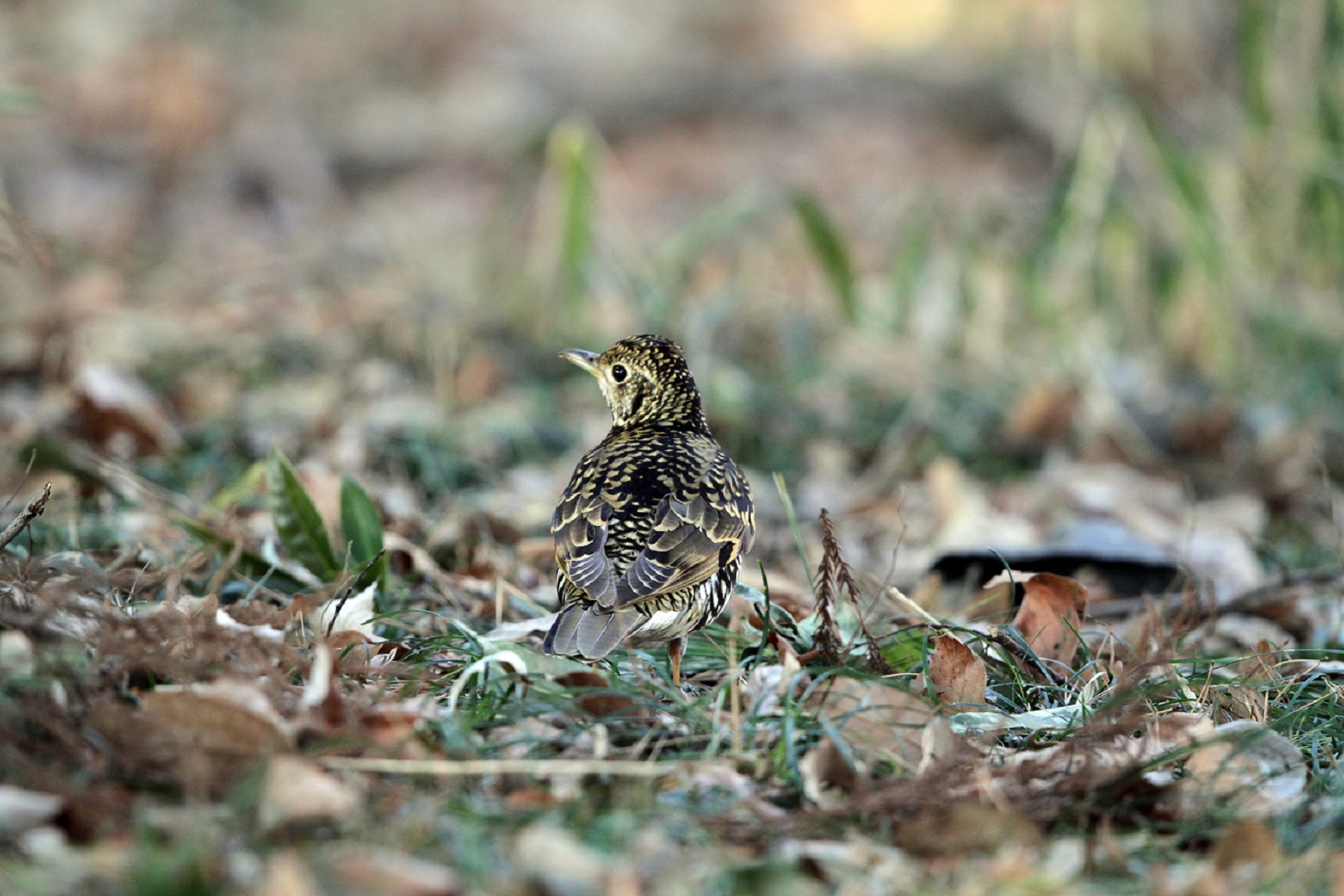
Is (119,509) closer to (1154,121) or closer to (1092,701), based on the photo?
(1092,701)

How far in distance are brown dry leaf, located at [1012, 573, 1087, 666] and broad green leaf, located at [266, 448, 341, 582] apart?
191 centimetres

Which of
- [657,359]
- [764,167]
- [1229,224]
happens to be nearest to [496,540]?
[657,359]

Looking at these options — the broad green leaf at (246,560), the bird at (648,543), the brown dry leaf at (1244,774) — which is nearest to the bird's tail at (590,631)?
the bird at (648,543)

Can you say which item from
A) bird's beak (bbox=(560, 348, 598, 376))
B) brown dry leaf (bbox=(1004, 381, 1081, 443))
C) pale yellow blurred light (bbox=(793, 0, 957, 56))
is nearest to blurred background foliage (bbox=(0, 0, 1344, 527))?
brown dry leaf (bbox=(1004, 381, 1081, 443))

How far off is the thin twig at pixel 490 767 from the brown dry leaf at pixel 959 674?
91cm

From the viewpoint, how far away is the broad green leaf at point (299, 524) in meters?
3.99

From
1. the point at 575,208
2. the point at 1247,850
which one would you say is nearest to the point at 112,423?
the point at 575,208

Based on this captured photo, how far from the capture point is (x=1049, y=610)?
3.89 meters

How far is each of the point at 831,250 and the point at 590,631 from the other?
14.1ft

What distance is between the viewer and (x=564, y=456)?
20.9ft

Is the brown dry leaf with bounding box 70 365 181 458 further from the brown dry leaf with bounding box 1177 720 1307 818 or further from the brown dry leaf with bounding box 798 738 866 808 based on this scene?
the brown dry leaf with bounding box 1177 720 1307 818

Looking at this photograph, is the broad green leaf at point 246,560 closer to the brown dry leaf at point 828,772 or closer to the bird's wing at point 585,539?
the bird's wing at point 585,539

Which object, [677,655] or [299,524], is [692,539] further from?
[299,524]

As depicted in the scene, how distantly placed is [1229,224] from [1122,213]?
91cm
